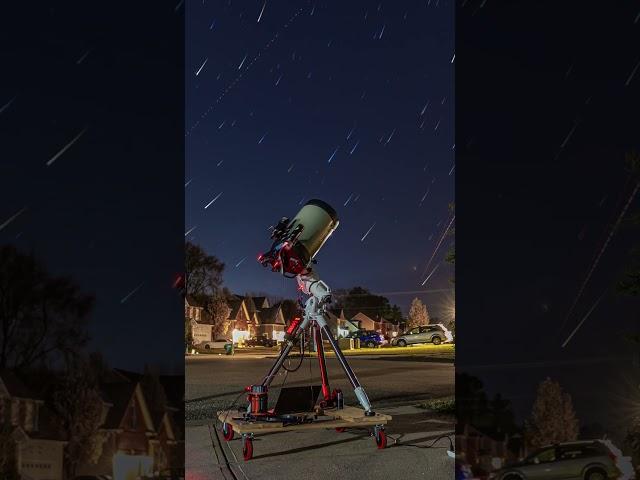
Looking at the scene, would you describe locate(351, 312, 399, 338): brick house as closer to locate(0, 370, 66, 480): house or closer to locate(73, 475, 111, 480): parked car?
locate(73, 475, 111, 480): parked car

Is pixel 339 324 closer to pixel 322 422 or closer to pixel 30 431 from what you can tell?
pixel 322 422

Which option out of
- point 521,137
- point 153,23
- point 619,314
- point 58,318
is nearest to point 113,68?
point 153,23

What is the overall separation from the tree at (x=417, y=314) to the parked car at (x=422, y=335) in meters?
0.12

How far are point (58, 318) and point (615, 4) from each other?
10.6ft

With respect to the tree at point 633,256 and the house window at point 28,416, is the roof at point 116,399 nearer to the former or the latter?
the house window at point 28,416

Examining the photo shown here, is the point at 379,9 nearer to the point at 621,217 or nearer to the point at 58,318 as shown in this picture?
the point at 621,217

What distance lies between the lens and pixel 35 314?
3062 mm

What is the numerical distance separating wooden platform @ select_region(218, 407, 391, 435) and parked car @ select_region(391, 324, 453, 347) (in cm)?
125

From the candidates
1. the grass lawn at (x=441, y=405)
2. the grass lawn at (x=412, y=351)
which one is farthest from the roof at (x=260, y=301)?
the grass lawn at (x=441, y=405)

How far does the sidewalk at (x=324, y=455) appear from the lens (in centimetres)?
462

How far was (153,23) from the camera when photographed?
11.2 ft

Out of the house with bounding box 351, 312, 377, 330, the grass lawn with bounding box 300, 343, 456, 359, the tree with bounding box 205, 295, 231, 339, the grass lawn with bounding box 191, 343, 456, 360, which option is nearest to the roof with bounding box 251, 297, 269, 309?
the tree with bounding box 205, 295, 231, 339

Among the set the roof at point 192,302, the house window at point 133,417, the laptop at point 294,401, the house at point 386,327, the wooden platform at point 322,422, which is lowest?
the wooden platform at point 322,422

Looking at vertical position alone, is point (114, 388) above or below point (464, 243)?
below
